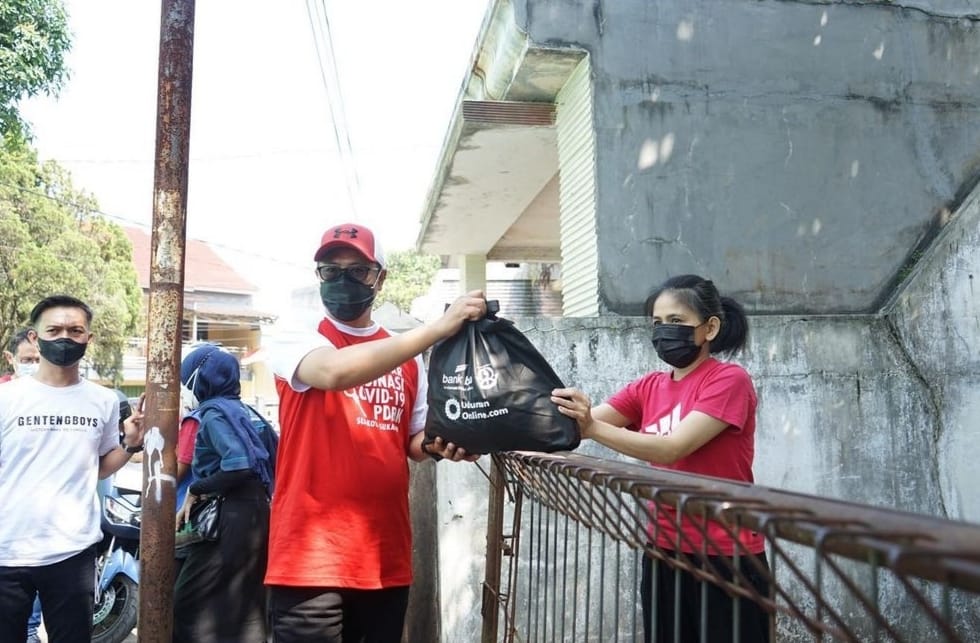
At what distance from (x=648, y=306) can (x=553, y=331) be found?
1457mm

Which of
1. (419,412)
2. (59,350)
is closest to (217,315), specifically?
(59,350)

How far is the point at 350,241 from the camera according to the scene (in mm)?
2396

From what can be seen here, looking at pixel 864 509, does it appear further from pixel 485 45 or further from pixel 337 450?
pixel 485 45

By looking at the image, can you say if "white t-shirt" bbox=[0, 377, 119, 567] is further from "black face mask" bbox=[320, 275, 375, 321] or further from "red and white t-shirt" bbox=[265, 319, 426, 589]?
"black face mask" bbox=[320, 275, 375, 321]

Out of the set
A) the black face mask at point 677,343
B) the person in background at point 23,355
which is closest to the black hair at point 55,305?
the black face mask at point 677,343

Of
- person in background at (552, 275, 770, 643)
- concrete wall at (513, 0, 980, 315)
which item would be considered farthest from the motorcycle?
person in background at (552, 275, 770, 643)

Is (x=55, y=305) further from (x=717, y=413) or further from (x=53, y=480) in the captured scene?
(x=717, y=413)

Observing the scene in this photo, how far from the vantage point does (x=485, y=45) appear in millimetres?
5613

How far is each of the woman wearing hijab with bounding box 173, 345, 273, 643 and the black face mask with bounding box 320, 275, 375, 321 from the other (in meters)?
1.32

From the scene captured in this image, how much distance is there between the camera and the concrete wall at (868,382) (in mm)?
4379

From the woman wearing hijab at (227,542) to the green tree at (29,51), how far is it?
32.9 feet

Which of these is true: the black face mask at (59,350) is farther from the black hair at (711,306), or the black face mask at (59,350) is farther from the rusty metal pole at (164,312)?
the black hair at (711,306)

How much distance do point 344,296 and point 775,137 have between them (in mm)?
3678

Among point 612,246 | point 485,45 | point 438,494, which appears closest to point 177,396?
point 438,494
